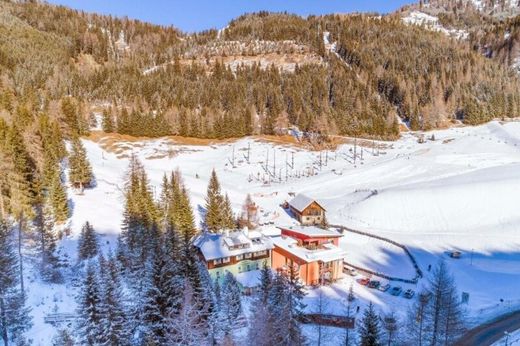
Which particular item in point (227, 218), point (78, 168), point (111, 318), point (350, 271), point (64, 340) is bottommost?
point (350, 271)

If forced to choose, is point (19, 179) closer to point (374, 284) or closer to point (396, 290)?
point (374, 284)

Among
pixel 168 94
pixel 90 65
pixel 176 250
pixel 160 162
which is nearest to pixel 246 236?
pixel 176 250

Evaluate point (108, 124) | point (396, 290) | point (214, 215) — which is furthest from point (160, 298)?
point (108, 124)

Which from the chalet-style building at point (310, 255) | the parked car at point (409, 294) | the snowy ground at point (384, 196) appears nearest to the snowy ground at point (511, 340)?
the snowy ground at point (384, 196)

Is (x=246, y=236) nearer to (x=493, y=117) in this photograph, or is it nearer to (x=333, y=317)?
(x=333, y=317)

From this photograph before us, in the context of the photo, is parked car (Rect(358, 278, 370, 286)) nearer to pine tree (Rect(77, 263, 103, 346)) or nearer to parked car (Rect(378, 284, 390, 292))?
parked car (Rect(378, 284, 390, 292))

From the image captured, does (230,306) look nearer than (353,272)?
Yes
